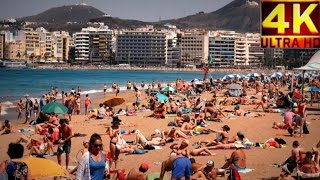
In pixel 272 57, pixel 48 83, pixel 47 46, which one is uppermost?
pixel 47 46

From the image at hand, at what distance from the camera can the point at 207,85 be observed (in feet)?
137

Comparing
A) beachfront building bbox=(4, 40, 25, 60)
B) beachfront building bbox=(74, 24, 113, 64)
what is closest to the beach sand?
beachfront building bbox=(4, 40, 25, 60)

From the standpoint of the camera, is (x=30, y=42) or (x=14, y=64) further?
(x=30, y=42)

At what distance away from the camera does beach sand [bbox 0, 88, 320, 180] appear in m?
9.82

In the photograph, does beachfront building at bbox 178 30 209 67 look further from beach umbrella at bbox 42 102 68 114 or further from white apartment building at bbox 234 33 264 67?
beach umbrella at bbox 42 102 68 114

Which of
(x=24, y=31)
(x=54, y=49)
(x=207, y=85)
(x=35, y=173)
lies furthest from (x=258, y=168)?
(x=54, y=49)

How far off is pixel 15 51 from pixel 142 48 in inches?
1625

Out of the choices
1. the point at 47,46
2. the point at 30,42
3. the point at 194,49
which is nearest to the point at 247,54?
the point at 194,49

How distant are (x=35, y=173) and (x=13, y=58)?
148098mm

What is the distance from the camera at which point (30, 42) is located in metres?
152

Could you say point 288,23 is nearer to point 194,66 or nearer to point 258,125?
point 258,125

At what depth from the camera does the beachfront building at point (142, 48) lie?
154m

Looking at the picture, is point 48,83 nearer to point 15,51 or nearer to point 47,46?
point 15,51

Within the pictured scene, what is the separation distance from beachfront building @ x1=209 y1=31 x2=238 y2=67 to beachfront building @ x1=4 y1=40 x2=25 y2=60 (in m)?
61.8
